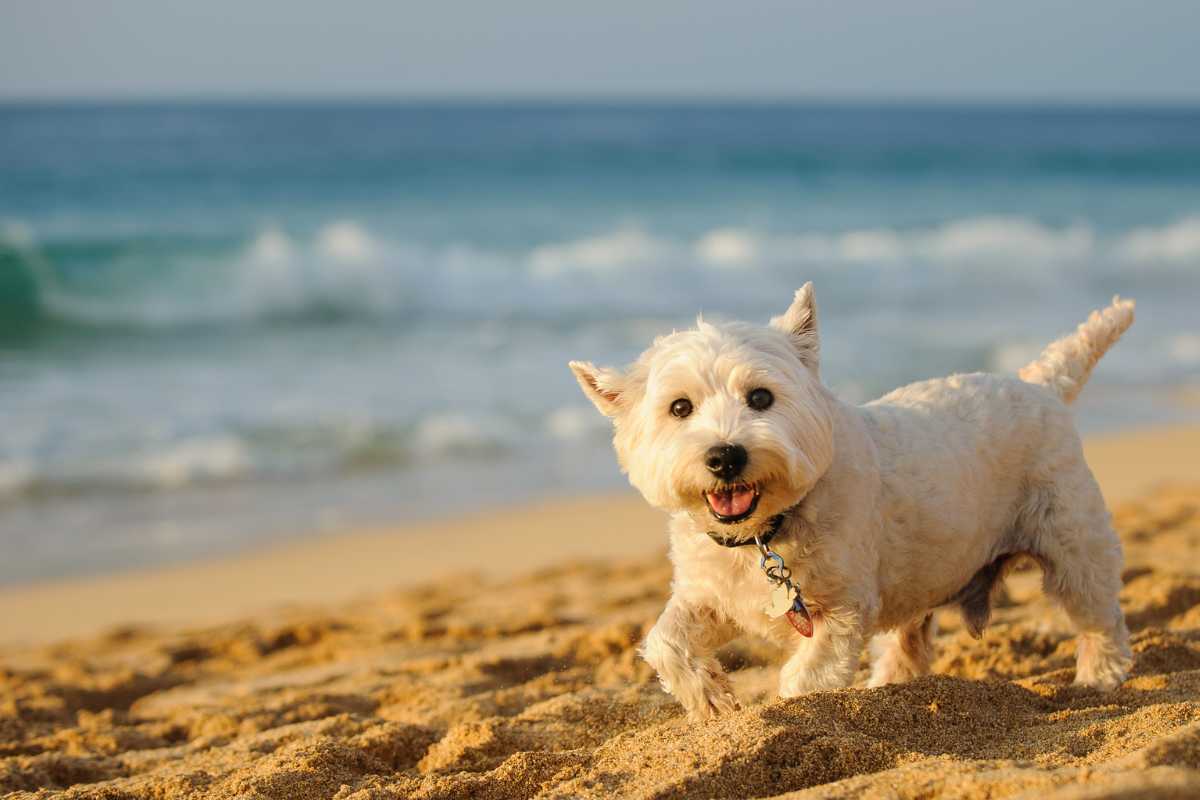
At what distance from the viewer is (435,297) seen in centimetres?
1955

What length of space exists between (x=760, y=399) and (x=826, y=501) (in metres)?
0.38

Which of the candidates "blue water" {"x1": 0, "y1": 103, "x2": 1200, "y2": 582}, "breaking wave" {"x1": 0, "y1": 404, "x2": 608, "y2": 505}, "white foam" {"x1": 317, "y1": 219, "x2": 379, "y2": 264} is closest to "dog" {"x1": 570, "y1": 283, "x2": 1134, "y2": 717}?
"blue water" {"x1": 0, "y1": 103, "x2": 1200, "y2": 582}

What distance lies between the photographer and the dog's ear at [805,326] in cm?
382

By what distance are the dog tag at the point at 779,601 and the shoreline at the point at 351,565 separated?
4.59 meters

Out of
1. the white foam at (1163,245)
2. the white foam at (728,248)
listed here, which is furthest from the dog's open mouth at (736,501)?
the white foam at (1163,245)

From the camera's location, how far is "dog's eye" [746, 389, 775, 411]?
357 cm

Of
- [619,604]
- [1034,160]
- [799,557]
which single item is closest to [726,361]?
[799,557]

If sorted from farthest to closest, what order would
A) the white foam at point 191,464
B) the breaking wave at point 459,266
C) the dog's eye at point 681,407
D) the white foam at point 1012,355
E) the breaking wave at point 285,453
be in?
1. the breaking wave at point 459,266
2. the white foam at point 1012,355
3. the white foam at point 191,464
4. the breaking wave at point 285,453
5. the dog's eye at point 681,407

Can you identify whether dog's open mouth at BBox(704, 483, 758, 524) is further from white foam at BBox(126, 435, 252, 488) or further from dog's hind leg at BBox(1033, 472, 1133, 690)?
white foam at BBox(126, 435, 252, 488)

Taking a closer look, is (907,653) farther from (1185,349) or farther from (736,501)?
(1185,349)

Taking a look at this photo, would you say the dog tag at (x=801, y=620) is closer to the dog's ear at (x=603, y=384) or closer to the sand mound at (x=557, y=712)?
the sand mound at (x=557, y=712)

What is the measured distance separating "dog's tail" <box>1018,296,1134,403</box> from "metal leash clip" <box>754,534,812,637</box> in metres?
1.50

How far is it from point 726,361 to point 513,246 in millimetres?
20072

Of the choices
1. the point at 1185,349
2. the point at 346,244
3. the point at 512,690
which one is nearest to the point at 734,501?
the point at 512,690
